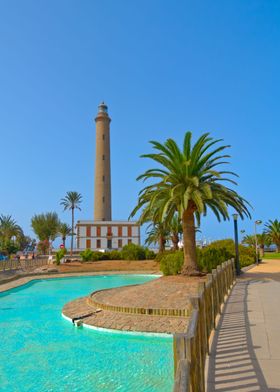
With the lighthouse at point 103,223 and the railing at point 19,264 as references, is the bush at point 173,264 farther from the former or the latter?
the lighthouse at point 103,223

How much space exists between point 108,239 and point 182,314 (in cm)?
5053

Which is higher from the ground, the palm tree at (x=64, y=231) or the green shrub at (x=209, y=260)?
the palm tree at (x=64, y=231)

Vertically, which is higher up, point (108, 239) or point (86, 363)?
point (108, 239)

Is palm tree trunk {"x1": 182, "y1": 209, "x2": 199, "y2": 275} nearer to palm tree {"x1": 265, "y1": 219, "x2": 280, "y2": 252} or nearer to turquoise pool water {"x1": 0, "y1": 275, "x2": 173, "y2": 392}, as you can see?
turquoise pool water {"x1": 0, "y1": 275, "x2": 173, "y2": 392}

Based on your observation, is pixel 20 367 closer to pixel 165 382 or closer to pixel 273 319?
pixel 165 382

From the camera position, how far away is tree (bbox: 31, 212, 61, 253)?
6594cm

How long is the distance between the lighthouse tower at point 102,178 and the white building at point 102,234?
2.22 m

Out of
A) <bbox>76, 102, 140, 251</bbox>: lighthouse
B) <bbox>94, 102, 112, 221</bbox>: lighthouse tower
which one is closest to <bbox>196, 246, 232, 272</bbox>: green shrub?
<bbox>76, 102, 140, 251</bbox>: lighthouse

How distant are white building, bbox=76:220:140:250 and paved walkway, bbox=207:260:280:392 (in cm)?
5137

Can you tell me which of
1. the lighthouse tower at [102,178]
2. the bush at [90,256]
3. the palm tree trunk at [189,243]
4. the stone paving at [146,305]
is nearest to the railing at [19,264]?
the bush at [90,256]

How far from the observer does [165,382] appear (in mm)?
6547

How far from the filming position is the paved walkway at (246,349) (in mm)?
4574

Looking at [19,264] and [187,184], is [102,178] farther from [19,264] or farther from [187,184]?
[187,184]

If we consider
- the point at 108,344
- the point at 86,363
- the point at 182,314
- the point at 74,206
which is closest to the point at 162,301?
the point at 182,314
